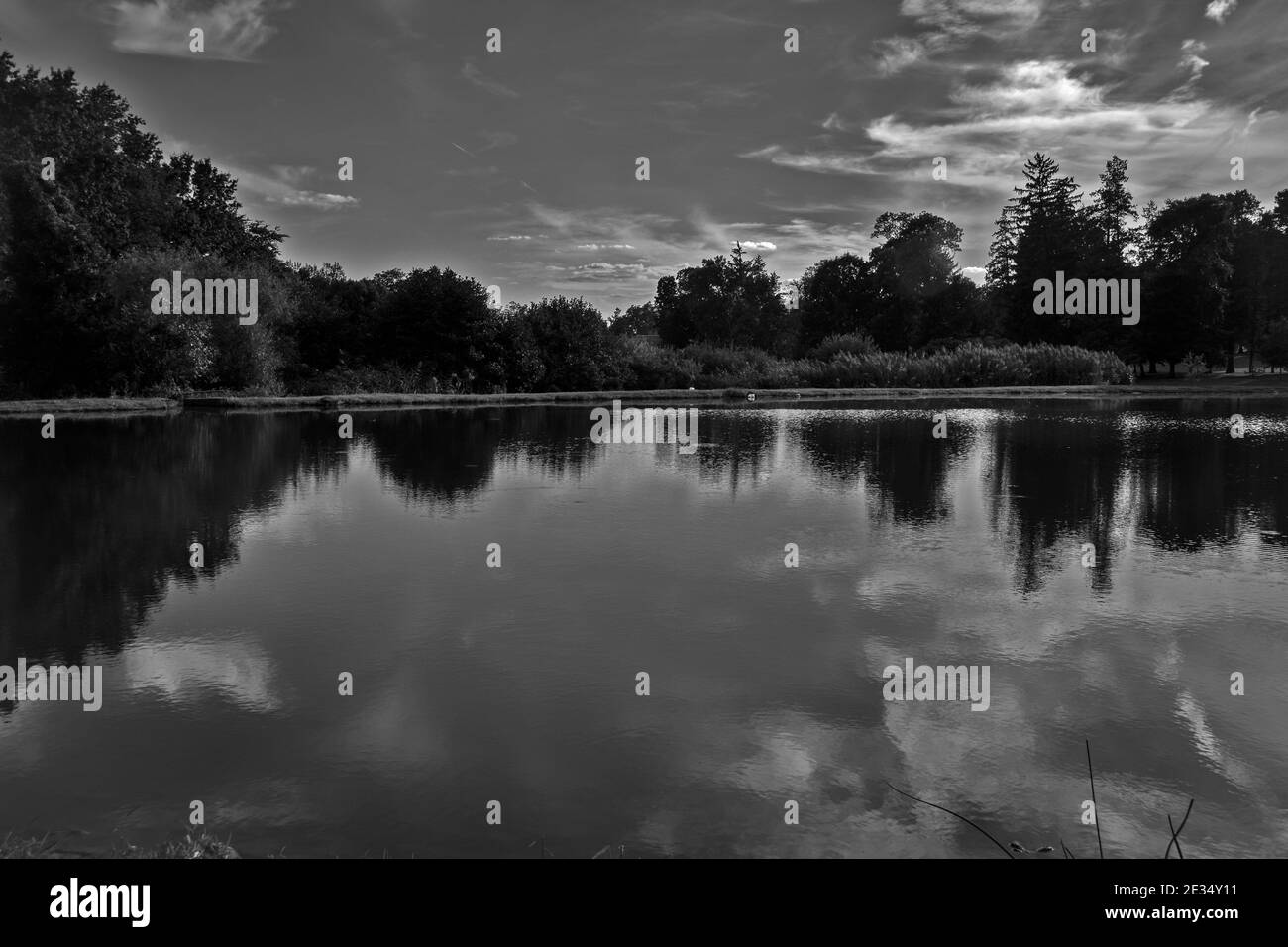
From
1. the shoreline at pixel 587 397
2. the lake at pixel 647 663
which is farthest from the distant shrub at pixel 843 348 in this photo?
the lake at pixel 647 663

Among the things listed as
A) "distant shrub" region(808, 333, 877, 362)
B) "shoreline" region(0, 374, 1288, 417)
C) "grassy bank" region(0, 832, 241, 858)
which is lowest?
"grassy bank" region(0, 832, 241, 858)

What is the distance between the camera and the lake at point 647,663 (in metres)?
4.86

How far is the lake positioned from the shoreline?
20.1m

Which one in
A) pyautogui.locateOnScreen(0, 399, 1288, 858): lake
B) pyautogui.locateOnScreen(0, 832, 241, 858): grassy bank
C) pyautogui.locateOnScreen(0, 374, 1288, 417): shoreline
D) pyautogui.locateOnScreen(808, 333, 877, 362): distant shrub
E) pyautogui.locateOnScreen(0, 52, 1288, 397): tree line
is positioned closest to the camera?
pyautogui.locateOnScreen(0, 832, 241, 858): grassy bank

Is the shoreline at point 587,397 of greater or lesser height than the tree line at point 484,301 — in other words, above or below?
below

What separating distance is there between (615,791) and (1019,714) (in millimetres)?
2842

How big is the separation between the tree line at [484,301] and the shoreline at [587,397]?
9.69 ft

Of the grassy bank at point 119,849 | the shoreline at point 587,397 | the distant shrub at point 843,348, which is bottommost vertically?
the grassy bank at point 119,849

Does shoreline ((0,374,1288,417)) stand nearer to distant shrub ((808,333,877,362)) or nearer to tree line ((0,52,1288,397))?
tree line ((0,52,1288,397))

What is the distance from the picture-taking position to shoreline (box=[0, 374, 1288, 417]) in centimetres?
3444

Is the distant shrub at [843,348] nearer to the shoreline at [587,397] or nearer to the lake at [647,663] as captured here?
the shoreline at [587,397]

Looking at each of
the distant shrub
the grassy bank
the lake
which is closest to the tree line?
the distant shrub
